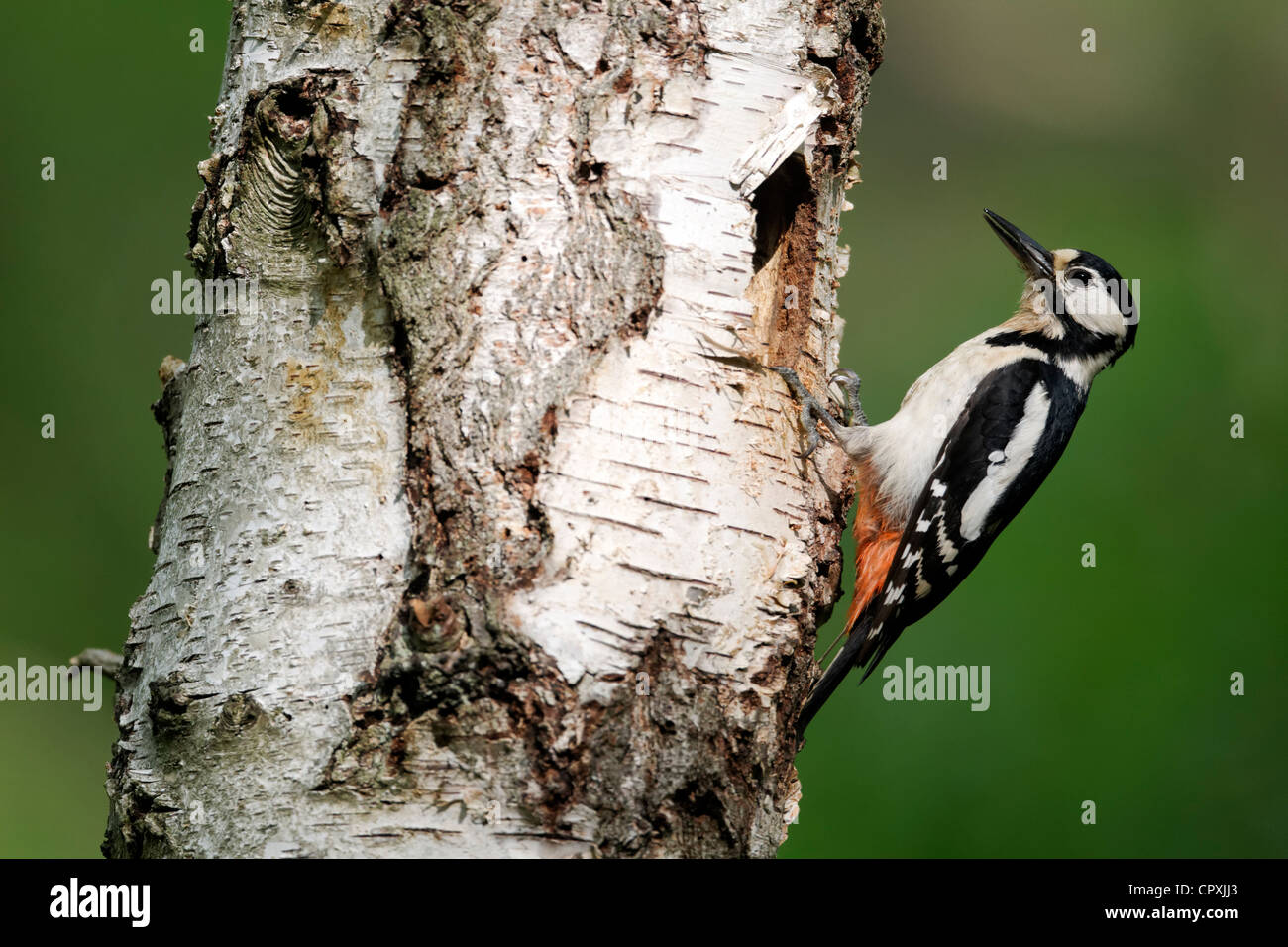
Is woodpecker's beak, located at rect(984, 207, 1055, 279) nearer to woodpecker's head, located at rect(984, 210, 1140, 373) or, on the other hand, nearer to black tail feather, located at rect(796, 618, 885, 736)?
woodpecker's head, located at rect(984, 210, 1140, 373)

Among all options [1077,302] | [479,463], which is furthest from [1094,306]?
[479,463]

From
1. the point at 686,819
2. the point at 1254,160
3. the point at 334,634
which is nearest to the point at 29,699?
the point at 334,634

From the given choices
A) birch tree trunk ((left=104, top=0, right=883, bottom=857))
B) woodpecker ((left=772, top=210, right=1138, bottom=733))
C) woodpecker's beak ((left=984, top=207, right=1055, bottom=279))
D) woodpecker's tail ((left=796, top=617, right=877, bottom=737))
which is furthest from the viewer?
woodpecker's beak ((left=984, top=207, right=1055, bottom=279))

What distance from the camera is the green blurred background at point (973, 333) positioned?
12.6ft

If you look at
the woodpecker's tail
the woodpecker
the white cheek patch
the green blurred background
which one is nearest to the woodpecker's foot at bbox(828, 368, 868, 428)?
the woodpecker

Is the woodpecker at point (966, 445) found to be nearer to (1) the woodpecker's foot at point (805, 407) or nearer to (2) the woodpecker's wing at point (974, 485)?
(2) the woodpecker's wing at point (974, 485)

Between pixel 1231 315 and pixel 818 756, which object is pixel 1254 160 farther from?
pixel 818 756

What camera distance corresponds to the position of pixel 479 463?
188 centimetres

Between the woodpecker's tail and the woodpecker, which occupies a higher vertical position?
the woodpecker

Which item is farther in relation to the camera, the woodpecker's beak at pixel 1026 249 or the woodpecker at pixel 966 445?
the woodpecker's beak at pixel 1026 249

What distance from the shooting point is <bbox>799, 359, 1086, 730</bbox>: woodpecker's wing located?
342 cm

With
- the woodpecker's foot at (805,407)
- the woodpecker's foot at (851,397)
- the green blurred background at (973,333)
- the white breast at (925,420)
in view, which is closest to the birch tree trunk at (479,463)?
the woodpecker's foot at (805,407)

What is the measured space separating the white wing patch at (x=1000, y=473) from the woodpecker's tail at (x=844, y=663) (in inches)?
18.5

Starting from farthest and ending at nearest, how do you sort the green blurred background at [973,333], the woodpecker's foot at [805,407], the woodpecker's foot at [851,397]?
the green blurred background at [973,333] → the woodpecker's foot at [851,397] → the woodpecker's foot at [805,407]
